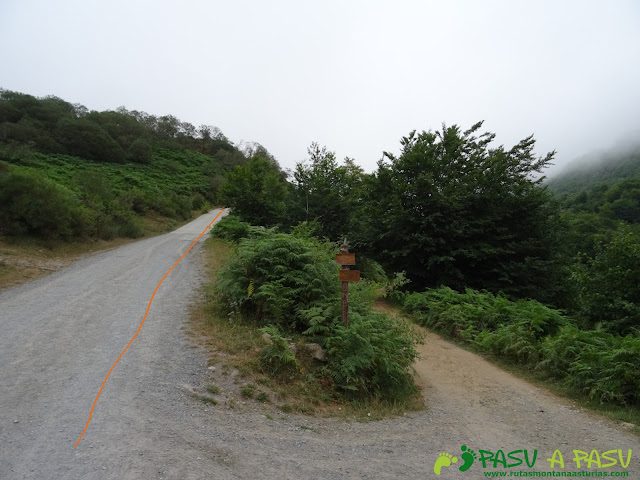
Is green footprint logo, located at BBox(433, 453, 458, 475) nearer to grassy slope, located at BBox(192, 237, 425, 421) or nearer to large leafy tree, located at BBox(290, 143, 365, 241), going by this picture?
grassy slope, located at BBox(192, 237, 425, 421)

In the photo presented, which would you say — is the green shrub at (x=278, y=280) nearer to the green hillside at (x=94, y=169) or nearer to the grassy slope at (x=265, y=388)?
the grassy slope at (x=265, y=388)

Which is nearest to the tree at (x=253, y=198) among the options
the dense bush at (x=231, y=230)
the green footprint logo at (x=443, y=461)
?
the dense bush at (x=231, y=230)

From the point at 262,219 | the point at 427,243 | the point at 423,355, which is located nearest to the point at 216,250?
the point at 262,219

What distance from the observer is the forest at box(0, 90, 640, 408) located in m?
6.30

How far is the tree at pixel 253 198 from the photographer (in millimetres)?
23844

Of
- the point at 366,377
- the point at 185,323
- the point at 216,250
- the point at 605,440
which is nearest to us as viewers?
the point at 605,440

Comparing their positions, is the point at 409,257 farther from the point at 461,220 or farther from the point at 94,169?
the point at 94,169

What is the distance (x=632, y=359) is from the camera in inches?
243

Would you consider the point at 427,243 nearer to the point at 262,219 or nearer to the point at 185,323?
the point at 185,323

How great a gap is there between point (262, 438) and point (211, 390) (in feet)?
3.88

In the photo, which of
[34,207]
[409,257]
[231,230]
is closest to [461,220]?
[409,257]

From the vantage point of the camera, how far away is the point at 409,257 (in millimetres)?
15328

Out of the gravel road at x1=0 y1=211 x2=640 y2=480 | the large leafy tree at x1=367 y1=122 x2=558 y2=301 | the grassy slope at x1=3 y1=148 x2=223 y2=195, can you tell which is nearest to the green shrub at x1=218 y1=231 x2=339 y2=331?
the gravel road at x1=0 y1=211 x2=640 y2=480

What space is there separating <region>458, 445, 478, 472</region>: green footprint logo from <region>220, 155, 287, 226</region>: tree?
773 inches
